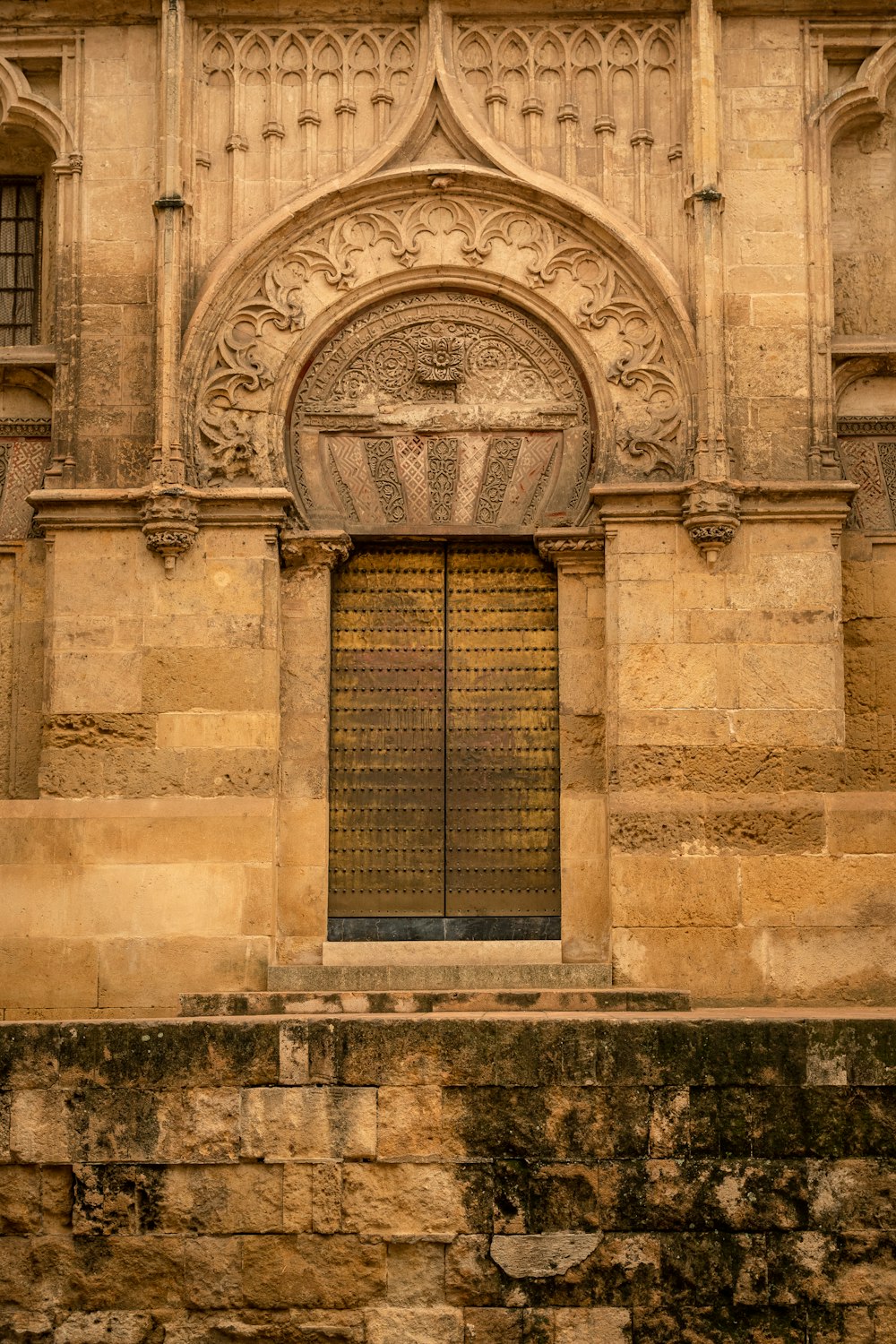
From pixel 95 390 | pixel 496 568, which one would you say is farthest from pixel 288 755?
pixel 95 390

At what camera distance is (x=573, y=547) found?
515 inches

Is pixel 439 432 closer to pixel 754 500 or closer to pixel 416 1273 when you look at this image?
pixel 754 500

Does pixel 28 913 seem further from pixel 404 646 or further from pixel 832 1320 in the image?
pixel 832 1320

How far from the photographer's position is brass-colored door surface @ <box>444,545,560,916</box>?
42.7 ft

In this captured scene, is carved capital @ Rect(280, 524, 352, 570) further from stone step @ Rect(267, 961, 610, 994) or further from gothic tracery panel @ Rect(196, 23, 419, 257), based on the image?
stone step @ Rect(267, 961, 610, 994)

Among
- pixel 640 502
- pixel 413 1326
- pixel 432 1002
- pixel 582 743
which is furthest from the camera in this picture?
pixel 582 743

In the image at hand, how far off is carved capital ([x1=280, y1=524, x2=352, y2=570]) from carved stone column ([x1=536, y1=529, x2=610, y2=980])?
1.43 meters

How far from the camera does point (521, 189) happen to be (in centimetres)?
1330

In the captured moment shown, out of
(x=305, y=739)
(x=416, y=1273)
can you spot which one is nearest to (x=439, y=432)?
(x=305, y=739)

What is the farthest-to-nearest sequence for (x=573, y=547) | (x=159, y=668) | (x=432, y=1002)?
1. (x=573, y=547)
2. (x=159, y=668)
3. (x=432, y=1002)

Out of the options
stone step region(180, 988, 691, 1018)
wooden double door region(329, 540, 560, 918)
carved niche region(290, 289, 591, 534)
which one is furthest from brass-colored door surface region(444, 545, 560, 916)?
stone step region(180, 988, 691, 1018)

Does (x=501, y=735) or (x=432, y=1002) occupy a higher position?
(x=501, y=735)

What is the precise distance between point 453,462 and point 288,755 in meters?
2.47

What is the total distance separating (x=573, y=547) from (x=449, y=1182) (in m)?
5.72
